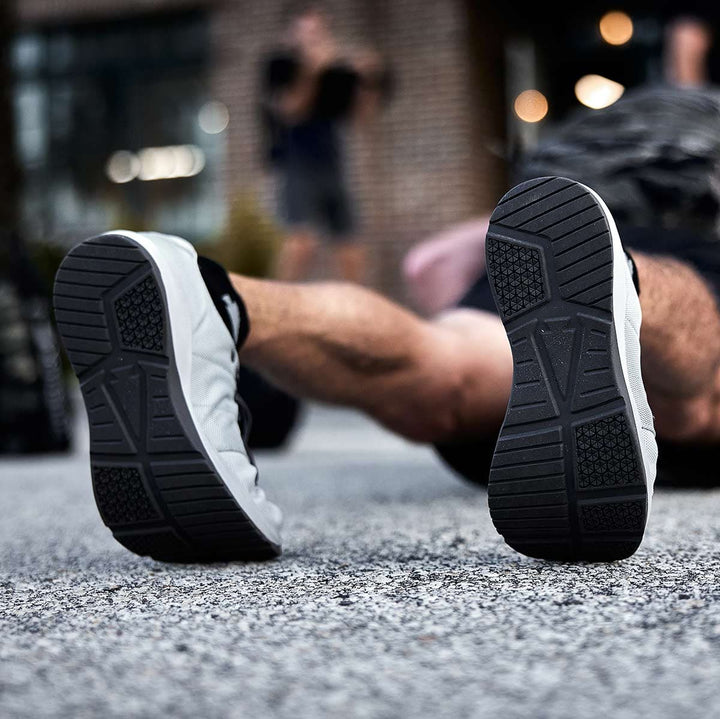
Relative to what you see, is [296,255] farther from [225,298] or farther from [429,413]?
[225,298]

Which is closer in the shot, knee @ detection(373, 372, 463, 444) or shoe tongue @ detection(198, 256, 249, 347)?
shoe tongue @ detection(198, 256, 249, 347)

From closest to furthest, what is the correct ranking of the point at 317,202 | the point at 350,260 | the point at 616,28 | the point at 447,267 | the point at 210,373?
the point at 210,373 → the point at 447,267 → the point at 317,202 → the point at 350,260 → the point at 616,28

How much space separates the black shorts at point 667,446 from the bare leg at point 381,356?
81 millimetres

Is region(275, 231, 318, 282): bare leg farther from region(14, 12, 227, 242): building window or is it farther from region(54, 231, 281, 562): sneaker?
region(54, 231, 281, 562): sneaker

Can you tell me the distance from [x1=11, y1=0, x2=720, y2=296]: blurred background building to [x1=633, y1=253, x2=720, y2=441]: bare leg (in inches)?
174

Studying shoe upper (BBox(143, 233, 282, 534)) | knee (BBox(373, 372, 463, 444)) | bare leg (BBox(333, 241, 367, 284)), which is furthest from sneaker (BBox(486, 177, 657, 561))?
bare leg (BBox(333, 241, 367, 284))

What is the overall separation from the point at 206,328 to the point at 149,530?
22 cm

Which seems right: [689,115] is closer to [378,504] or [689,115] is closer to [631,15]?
[378,504]

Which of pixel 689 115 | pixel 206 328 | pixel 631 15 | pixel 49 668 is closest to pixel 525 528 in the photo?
pixel 206 328

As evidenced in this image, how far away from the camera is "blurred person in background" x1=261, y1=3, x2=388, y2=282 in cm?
530

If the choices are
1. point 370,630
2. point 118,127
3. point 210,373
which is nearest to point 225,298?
point 210,373

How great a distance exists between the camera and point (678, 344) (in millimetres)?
1362

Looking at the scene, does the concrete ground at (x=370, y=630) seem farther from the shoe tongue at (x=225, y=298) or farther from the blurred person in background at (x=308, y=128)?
the blurred person in background at (x=308, y=128)

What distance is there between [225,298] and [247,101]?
569cm
